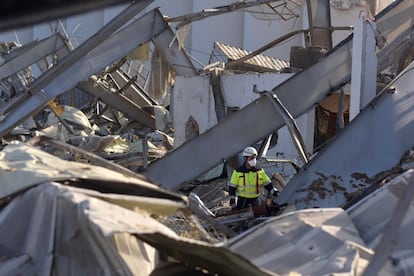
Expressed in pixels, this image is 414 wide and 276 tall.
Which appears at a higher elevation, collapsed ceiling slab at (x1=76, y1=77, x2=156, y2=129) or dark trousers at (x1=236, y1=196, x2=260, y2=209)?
dark trousers at (x1=236, y1=196, x2=260, y2=209)

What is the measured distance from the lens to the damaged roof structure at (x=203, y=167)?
4.20 metres

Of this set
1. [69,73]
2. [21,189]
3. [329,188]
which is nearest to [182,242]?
[21,189]

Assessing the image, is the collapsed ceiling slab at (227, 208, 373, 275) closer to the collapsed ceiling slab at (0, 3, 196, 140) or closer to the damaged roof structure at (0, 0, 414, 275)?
the damaged roof structure at (0, 0, 414, 275)

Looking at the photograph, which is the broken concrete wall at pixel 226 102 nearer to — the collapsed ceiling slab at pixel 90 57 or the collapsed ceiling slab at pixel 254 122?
the collapsed ceiling slab at pixel 90 57

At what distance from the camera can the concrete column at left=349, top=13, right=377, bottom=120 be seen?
9953 millimetres

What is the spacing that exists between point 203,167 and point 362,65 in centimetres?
→ 232

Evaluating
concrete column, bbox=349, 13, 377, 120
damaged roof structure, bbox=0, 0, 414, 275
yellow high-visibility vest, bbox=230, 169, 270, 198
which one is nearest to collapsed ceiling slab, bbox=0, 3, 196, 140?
damaged roof structure, bbox=0, 0, 414, 275

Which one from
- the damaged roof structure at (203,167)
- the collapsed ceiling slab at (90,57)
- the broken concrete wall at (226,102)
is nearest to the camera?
the damaged roof structure at (203,167)

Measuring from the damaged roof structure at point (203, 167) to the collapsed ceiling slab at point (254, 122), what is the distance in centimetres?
2

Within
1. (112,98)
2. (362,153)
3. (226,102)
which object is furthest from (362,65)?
(112,98)

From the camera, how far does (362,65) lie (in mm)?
9938

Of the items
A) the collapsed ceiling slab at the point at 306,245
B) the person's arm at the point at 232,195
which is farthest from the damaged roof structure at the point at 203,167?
the person's arm at the point at 232,195

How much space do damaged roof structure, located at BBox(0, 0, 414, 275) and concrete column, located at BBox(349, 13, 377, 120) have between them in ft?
0.06

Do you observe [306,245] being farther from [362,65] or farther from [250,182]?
[362,65]
